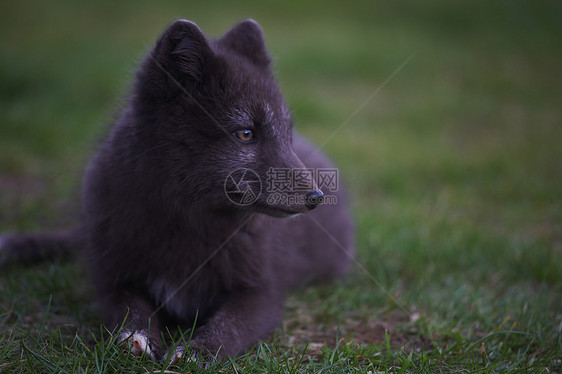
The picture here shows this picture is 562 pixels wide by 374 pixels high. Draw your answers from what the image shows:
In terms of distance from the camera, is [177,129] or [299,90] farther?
[299,90]

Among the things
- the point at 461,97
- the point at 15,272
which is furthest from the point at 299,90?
the point at 15,272

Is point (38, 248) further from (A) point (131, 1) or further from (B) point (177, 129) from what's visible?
(A) point (131, 1)

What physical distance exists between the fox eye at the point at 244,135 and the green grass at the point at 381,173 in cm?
114

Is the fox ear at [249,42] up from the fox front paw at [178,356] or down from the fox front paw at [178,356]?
up

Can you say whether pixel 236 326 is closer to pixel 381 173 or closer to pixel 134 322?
pixel 134 322

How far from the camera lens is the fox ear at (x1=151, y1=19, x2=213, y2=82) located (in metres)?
3.18

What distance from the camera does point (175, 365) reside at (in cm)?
288

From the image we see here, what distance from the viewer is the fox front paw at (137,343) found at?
2.94 metres

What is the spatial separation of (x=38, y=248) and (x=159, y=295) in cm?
184

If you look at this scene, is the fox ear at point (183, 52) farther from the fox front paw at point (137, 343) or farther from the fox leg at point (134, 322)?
the fox front paw at point (137, 343)

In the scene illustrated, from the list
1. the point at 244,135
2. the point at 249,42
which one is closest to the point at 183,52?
the point at 244,135

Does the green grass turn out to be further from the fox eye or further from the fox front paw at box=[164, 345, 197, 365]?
the fox eye

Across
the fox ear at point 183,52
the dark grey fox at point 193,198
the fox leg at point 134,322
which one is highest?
the fox ear at point 183,52

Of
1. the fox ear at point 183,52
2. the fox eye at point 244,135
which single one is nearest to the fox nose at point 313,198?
the fox eye at point 244,135
